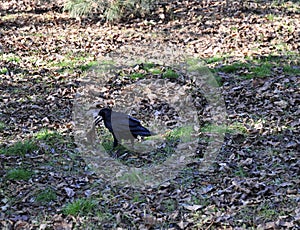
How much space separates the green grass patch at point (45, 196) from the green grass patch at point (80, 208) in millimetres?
257

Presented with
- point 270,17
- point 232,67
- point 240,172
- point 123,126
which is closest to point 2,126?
point 123,126

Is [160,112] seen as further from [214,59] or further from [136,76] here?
[214,59]

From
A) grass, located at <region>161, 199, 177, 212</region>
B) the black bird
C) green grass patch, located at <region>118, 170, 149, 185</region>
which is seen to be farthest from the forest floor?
the black bird

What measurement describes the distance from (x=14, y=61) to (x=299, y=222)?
726 cm

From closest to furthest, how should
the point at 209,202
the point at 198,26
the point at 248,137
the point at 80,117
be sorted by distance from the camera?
the point at 209,202
the point at 248,137
the point at 80,117
the point at 198,26

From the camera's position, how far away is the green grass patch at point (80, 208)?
4656mm

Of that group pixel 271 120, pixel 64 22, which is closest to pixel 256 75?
pixel 271 120

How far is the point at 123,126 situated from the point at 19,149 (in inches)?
57.2

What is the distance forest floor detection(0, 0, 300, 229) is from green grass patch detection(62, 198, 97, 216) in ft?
0.04

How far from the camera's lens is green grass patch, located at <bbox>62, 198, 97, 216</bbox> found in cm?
466

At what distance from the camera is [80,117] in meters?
7.36

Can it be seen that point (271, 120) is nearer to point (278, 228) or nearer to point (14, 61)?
point (278, 228)

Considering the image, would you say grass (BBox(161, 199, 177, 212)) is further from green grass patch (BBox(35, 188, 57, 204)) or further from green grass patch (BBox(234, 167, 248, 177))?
green grass patch (BBox(35, 188, 57, 204))

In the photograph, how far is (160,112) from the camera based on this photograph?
716 centimetres
